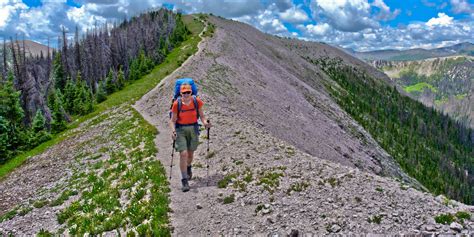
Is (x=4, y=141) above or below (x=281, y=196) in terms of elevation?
below

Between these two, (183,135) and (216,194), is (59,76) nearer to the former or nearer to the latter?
(183,135)

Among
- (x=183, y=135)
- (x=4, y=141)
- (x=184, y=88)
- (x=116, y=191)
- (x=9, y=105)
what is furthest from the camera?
(x=9, y=105)

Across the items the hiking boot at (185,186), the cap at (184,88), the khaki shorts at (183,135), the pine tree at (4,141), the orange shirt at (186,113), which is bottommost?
the pine tree at (4,141)

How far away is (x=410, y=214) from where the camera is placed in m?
10.2

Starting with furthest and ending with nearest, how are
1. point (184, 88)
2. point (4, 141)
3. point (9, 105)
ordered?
point (9, 105) < point (4, 141) < point (184, 88)

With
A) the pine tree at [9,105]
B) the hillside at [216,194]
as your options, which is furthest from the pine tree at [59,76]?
the hillside at [216,194]

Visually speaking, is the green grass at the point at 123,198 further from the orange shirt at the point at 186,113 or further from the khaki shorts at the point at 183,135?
the orange shirt at the point at 186,113

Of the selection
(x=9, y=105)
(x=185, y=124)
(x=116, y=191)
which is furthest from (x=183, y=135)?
(x=9, y=105)

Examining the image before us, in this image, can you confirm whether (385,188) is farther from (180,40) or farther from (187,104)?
(180,40)

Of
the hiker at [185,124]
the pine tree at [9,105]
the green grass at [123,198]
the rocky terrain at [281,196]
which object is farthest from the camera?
the pine tree at [9,105]

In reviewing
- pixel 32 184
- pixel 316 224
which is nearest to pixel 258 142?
pixel 316 224

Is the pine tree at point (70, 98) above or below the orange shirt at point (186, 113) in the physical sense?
below

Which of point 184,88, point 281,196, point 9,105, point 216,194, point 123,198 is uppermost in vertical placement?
point 184,88

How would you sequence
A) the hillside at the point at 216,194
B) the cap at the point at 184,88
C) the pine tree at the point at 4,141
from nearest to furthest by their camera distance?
the hillside at the point at 216,194 < the cap at the point at 184,88 < the pine tree at the point at 4,141
